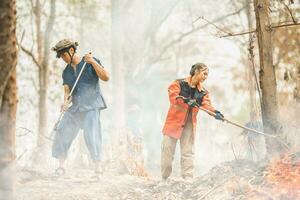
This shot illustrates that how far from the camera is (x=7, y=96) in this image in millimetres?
4020

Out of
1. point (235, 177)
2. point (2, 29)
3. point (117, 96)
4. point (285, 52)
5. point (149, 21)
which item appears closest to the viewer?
point (2, 29)

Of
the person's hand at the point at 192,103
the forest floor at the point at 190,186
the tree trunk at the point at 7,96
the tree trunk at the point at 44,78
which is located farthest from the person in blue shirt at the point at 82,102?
the tree trunk at the point at 44,78

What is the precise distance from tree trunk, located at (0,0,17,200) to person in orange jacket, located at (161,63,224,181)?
341 cm

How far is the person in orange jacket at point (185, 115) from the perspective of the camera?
24.1ft

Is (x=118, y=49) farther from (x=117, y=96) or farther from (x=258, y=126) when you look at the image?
(x=258, y=126)

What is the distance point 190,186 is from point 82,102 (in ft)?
6.43

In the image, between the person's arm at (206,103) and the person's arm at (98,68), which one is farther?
the person's arm at (206,103)

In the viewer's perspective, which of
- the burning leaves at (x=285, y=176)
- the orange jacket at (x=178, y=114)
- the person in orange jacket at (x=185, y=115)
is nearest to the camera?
the burning leaves at (x=285, y=176)

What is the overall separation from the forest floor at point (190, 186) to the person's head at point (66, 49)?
1822 mm

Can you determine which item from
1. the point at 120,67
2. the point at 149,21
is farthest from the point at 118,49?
the point at 149,21

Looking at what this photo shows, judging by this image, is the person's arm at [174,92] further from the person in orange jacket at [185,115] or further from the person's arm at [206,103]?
the person's arm at [206,103]

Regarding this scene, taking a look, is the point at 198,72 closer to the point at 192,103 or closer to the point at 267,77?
the point at 192,103

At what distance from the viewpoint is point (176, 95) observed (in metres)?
7.27

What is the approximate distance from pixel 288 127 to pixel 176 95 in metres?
1.64
